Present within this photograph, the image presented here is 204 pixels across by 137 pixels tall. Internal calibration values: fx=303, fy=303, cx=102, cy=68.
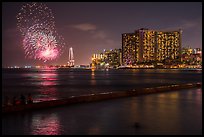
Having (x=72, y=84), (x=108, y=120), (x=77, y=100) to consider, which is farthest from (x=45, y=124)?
(x=72, y=84)

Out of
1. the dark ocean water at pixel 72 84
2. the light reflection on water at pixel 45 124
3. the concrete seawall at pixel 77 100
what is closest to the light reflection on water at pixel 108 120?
the light reflection on water at pixel 45 124

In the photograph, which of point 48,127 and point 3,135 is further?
point 48,127

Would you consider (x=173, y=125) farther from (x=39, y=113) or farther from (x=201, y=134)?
(x=39, y=113)

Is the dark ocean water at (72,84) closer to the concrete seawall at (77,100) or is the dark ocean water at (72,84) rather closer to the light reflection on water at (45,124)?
the concrete seawall at (77,100)

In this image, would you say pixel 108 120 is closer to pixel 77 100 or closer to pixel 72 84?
pixel 77 100

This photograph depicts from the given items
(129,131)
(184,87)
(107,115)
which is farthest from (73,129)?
(184,87)

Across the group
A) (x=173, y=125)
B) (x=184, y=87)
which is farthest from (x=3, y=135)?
(x=184, y=87)

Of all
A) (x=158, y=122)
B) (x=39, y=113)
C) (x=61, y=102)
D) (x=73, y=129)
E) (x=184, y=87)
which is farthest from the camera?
(x=184, y=87)

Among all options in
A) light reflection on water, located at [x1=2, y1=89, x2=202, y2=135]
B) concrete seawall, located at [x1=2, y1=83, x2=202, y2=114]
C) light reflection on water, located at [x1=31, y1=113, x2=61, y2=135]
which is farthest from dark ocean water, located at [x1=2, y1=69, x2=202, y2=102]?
light reflection on water, located at [x1=31, y1=113, x2=61, y2=135]

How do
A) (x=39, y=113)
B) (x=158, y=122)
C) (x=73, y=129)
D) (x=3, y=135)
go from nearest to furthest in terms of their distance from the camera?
(x=3, y=135) < (x=73, y=129) < (x=158, y=122) < (x=39, y=113)

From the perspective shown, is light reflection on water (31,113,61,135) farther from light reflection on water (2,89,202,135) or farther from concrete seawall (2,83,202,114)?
concrete seawall (2,83,202,114)

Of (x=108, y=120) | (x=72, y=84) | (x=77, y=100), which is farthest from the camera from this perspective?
(x=72, y=84)
